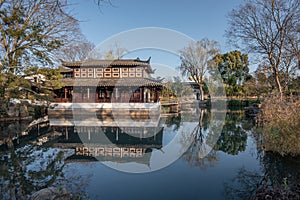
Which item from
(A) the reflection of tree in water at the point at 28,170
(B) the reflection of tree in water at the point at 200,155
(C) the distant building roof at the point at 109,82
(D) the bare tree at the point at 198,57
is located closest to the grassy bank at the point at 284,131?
(B) the reflection of tree in water at the point at 200,155

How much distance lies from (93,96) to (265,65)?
14.2 metres

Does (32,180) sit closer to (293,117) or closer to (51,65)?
(293,117)

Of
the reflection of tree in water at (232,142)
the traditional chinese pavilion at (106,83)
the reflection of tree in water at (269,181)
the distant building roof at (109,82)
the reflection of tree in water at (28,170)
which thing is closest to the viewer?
the reflection of tree in water at (269,181)

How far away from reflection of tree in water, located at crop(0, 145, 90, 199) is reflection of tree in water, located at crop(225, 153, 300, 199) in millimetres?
3345

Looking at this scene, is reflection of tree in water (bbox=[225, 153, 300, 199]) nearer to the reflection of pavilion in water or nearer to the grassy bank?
the grassy bank

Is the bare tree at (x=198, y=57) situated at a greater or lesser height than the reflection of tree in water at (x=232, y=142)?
greater

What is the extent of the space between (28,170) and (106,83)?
40.8 feet

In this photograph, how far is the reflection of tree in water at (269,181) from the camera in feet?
9.23

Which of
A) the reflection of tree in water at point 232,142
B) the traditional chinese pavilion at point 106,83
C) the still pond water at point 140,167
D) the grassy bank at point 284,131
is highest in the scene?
the traditional chinese pavilion at point 106,83

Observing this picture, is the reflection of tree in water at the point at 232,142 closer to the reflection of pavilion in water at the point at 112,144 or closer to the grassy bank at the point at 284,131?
the grassy bank at the point at 284,131

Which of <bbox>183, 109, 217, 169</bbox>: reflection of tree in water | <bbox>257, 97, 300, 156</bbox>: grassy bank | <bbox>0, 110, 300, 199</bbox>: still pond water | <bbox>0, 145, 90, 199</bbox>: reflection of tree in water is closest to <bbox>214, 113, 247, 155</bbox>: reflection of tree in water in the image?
<bbox>0, 110, 300, 199</bbox>: still pond water

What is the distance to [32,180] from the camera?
154 inches

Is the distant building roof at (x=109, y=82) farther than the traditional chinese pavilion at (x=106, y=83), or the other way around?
the traditional chinese pavilion at (x=106, y=83)

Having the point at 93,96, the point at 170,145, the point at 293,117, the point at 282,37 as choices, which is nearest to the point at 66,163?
the point at 170,145
